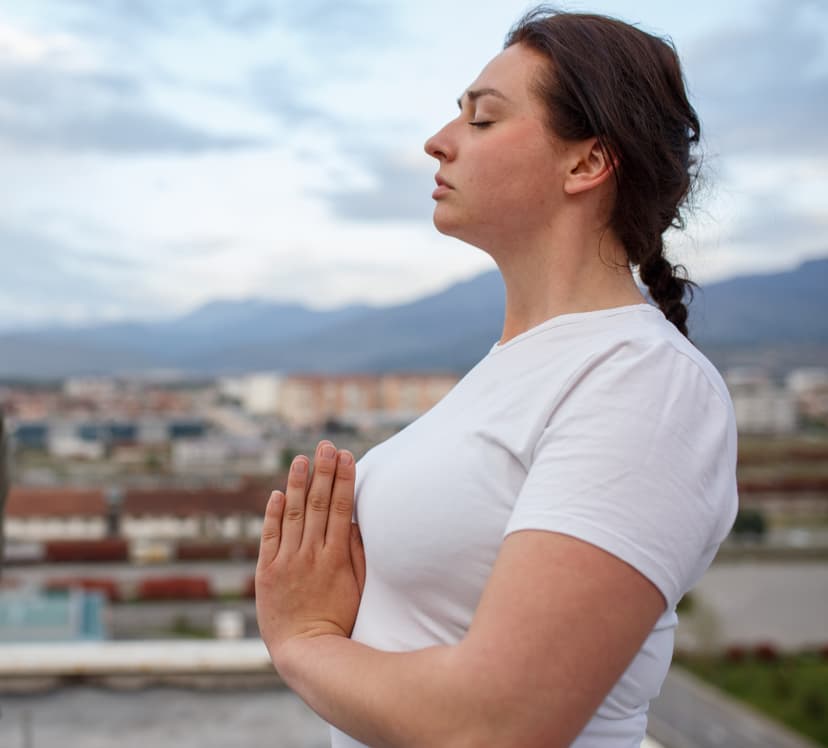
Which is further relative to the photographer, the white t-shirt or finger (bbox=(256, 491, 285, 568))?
finger (bbox=(256, 491, 285, 568))

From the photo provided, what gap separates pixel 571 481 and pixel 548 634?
0.07 metres

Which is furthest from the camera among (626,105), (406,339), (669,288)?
(406,339)

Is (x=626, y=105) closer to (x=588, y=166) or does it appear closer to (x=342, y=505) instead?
(x=588, y=166)

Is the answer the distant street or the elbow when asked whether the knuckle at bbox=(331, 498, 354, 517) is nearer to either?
the elbow

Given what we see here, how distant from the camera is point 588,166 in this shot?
0.54 meters

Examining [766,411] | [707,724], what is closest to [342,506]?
[707,724]

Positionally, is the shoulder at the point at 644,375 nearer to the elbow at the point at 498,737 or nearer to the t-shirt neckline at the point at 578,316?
the t-shirt neckline at the point at 578,316

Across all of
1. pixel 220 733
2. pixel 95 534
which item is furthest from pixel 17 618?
pixel 95 534

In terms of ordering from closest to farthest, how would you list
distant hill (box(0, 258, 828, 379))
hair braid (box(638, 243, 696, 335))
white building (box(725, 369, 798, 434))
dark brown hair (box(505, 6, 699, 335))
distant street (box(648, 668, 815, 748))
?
dark brown hair (box(505, 6, 699, 335)), hair braid (box(638, 243, 696, 335)), distant street (box(648, 668, 815, 748)), white building (box(725, 369, 798, 434)), distant hill (box(0, 258, 828, 379))

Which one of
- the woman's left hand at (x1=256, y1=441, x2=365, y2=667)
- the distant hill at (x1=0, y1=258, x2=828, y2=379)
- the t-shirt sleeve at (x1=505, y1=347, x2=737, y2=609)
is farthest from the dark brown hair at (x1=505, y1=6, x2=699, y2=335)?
the distant hill at (x1=0, y1=258, x2=828, y2=379)

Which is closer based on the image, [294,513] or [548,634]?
[548,634]

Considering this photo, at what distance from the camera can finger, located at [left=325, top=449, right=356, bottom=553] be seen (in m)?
0.56

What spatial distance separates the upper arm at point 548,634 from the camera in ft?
1.40

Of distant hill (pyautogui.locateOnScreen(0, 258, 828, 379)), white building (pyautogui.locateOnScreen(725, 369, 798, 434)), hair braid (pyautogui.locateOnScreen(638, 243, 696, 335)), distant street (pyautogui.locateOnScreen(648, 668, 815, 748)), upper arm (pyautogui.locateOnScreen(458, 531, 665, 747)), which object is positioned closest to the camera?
upper arm (pyautogui.locateOnScreen(458, 531, 665, 747))
